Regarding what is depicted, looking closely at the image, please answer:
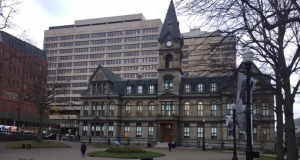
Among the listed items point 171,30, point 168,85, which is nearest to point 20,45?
point 168,85

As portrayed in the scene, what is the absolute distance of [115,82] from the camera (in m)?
68.4

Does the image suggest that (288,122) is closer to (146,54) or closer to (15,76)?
(15,76)

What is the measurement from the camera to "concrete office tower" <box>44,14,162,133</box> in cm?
12306

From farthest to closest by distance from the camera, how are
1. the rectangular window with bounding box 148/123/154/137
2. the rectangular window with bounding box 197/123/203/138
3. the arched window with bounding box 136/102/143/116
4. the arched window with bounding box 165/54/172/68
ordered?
1. the arched window with bounding box 136/102/143/116
2. the rectangular window with bounding box 148/123/154/137
3. the arched window with bounding box 165/54/172/68
4. the rectangular window with bounding box 197/123/203/138

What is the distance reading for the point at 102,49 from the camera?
428 feet

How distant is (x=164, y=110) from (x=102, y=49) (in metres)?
73.7

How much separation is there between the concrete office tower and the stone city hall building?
54981 mm

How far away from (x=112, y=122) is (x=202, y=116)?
18.3 meters

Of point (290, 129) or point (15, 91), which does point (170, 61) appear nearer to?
point (290, 129)

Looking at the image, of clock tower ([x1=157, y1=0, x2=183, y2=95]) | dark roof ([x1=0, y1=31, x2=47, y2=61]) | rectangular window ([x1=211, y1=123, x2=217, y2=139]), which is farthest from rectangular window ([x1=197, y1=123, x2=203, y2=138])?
dark roof ([x1=0, y1=31, x2=47, y2=61])

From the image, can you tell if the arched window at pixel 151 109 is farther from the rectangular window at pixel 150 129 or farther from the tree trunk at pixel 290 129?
the tree trunk at pixel 290 129

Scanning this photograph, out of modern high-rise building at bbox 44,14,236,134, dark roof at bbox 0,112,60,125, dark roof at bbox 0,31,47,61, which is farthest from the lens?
modern high-rise building at bbox 44,14,236,134

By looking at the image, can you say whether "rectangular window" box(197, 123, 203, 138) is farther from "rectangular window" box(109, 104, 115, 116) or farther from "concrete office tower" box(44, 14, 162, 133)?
"concrete office tower" box(44, 14, 162, 133)

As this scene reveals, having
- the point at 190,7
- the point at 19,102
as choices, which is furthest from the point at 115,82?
the point at 190,7
